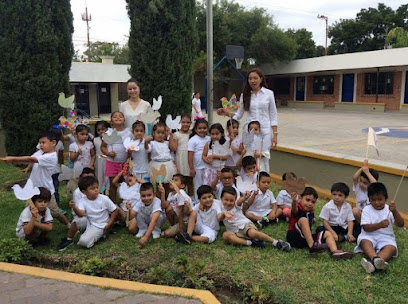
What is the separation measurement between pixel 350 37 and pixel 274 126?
3733 centimetres

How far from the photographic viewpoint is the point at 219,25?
84.7 feet

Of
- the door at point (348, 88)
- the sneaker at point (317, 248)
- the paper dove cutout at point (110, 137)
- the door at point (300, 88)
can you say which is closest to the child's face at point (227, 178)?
the sneaker at point (317, 248)

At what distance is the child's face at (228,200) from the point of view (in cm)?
369

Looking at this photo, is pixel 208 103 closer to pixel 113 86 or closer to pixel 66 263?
pixel 66 263

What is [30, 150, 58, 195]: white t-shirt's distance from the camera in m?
3.82

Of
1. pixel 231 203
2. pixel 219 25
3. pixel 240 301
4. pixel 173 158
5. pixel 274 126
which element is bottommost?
pixel 240 301

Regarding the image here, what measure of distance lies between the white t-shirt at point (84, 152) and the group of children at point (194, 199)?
12 millimetres

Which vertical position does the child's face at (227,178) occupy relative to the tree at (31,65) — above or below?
below

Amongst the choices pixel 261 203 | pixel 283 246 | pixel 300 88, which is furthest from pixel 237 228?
pixel 300 88

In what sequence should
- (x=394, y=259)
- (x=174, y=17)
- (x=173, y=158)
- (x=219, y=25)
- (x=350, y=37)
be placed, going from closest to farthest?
(x=394, y=259), (x=173, y=158), (x=174, y=17), (x=219, y=25), (x=350, y=37)

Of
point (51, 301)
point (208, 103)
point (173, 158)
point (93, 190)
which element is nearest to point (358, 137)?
point (208, 103)

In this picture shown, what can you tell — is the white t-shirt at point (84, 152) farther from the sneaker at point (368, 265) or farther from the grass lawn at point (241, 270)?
the sneaker at point (368, 265)

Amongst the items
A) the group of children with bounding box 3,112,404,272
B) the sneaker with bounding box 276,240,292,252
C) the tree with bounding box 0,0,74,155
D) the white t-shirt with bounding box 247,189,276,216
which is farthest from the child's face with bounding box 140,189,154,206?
the tree with bounding box 0,0,74,155

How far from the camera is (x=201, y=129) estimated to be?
4344 millimetres
